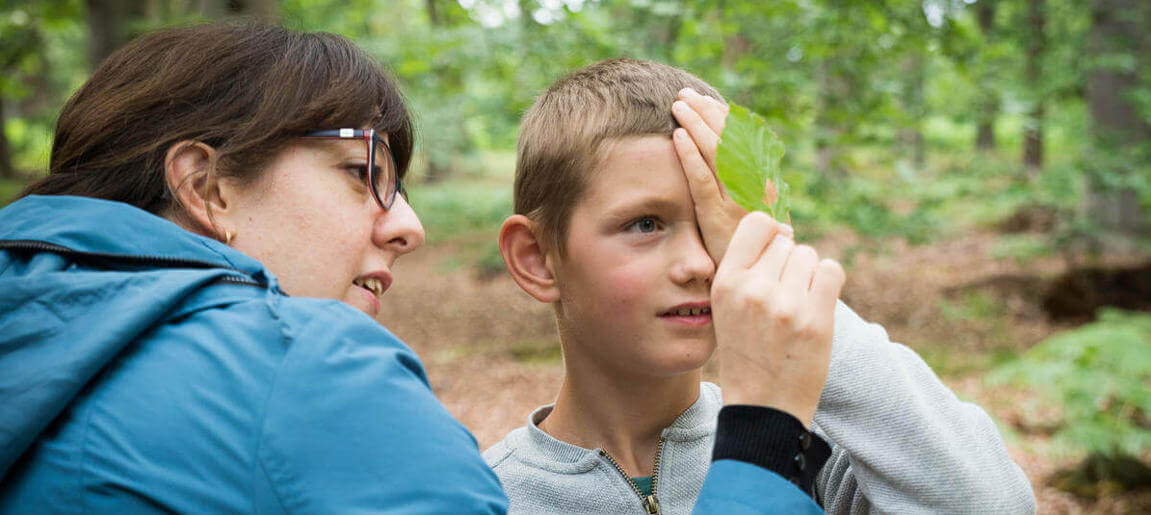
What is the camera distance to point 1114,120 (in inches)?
355

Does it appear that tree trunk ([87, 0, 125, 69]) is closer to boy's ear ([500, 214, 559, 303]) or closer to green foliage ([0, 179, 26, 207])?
green foliage ([0, 179, 26, 207])

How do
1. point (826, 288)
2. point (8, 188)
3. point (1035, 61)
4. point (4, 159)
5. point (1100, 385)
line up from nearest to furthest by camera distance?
1. point (826, 288)
2. point (1100, 385)
3. point (1035, 61)
4. point (8, 188)
5. point (4, 159)

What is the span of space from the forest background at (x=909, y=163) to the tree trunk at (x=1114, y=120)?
0.09 ft

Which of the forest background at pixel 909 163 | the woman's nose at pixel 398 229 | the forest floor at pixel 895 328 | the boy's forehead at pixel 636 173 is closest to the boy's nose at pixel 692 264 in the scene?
the boy's forehead at pixel 636 173

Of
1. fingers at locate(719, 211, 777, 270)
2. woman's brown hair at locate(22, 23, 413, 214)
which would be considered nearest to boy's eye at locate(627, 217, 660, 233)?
fingers at locate(719, 211, 777, 270)

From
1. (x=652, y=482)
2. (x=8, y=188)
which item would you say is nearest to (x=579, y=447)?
(x=652, y=482)

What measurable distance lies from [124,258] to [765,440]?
1037mm

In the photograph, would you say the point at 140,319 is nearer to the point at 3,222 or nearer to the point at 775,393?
the point at 3,222

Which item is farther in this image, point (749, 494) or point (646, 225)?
point (646, 225)

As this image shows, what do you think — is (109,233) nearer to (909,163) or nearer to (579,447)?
(579,447)

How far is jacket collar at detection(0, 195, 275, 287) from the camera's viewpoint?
1.19 meters

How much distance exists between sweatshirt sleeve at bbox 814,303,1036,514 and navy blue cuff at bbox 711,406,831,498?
0.26 metres

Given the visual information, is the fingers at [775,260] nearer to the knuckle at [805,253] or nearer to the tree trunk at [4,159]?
the knuckle at [805,253]

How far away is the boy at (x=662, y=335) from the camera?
142cm
